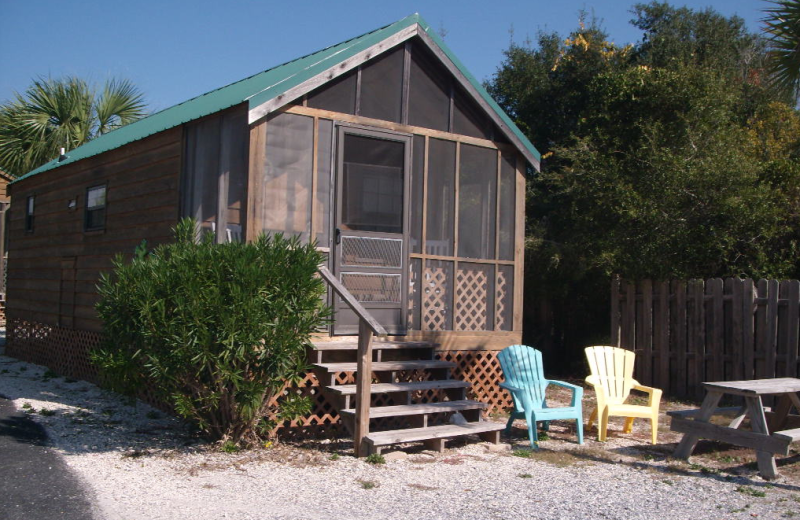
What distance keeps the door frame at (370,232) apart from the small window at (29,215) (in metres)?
7.29

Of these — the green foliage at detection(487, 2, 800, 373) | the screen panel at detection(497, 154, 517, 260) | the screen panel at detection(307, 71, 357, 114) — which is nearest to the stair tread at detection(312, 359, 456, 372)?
the screen panel at detection(497, 154, 517, 260)

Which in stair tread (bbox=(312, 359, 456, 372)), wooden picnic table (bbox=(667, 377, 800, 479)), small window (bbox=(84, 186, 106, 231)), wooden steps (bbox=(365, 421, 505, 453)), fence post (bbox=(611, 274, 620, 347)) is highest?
small window (bbox=(84, 186, 106, 231))

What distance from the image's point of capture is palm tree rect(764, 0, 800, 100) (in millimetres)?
9078

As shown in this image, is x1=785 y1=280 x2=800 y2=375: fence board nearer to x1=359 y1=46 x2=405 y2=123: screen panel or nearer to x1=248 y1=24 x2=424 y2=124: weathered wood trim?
x1=359 y1=46 x2=405 y2=123: screen panel

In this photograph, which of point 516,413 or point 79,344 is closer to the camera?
point 516,413

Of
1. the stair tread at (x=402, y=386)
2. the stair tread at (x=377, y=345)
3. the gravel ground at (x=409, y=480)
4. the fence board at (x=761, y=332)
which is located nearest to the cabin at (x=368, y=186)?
the stair tread at (x=377, y=345)

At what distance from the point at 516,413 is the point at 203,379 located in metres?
3.10

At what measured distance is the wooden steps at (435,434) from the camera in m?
6.49

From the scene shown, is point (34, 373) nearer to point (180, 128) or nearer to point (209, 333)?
point (180, 128)

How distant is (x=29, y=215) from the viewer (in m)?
13.0

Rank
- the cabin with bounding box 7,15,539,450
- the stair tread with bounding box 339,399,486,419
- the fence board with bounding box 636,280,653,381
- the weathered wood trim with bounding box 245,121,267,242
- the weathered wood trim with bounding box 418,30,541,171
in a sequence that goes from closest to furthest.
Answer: the stair tread with bounding box 339,399,486,419
the weathered wood trim with bounding box 245,121,267,242
the cabin with bounding box 7,15,539,450
the weathered wood trim with bounding box 418,30,541,171
the fence board with bounding box 636,280,653,381

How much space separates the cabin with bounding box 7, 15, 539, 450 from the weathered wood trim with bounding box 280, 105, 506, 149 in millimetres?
16

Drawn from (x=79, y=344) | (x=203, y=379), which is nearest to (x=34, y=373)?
(x=79, y=344)

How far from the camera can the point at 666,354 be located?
10.9 meters
